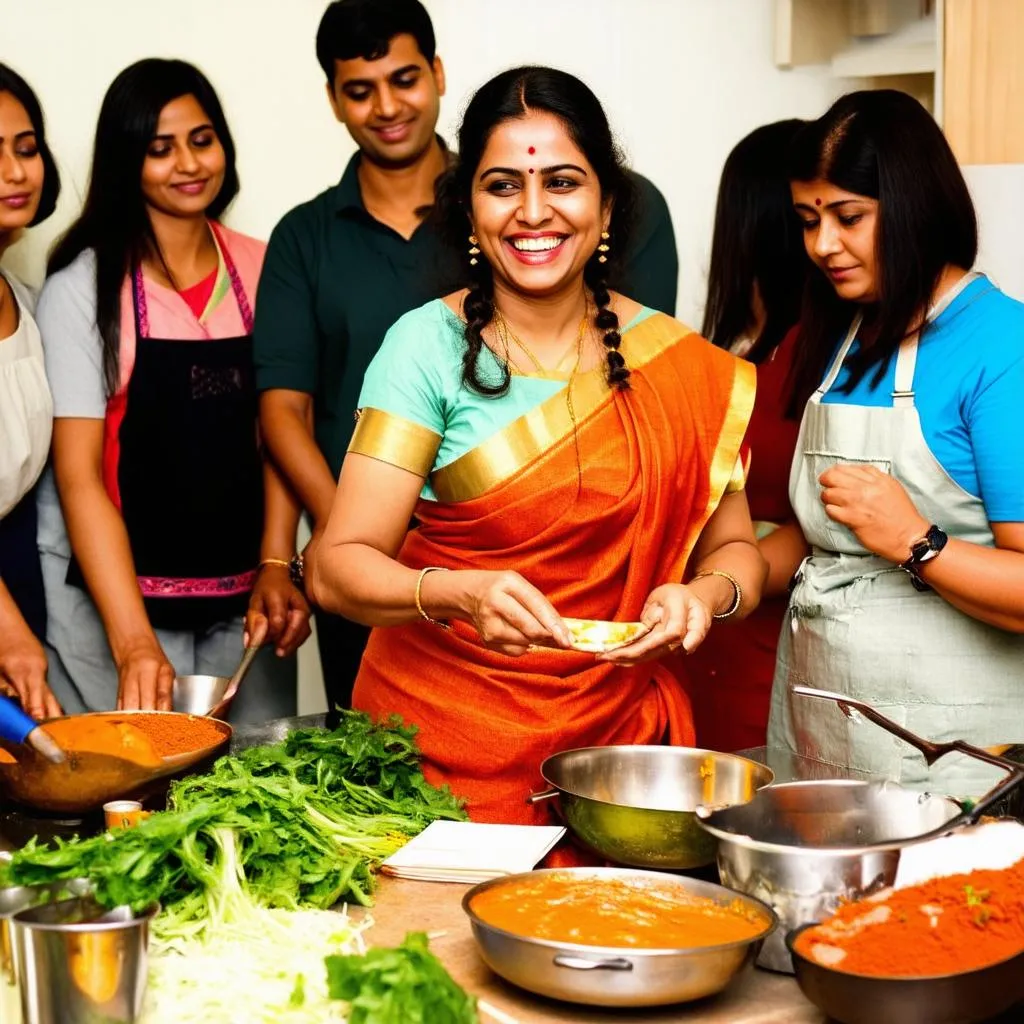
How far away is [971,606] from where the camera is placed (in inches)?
96.3

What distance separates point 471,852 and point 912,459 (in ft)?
3.48

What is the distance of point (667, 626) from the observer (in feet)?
7.12

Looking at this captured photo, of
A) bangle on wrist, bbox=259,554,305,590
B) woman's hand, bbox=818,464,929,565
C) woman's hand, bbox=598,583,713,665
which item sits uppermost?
woman's hand, bbox=818,464,929,565

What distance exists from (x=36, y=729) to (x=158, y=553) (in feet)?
4.83

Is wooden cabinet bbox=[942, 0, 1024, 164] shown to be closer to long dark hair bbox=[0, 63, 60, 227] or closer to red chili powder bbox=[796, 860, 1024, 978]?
long dark hair bbox=[0, 63, 60, 227]

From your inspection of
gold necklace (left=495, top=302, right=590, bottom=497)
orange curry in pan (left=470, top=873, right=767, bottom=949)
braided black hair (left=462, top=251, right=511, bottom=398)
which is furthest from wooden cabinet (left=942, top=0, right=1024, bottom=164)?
orange curry in pan (left=470, top=873, right=767, bottom=949)

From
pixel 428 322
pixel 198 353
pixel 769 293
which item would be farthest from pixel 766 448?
pixel 198 353

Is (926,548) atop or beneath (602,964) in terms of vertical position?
atop

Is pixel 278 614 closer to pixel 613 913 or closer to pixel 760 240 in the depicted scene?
pixel 760 240

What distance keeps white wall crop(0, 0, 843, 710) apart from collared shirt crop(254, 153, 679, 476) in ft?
3.51

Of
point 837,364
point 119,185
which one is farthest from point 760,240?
point 119,185

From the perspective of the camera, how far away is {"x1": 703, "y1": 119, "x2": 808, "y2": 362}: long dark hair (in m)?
3.20

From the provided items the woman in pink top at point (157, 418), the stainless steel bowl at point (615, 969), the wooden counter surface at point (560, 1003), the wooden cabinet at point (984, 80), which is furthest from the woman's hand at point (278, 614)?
the wooden cabinet at point (984, 80)

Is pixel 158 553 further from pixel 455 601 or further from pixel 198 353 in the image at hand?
pixel 455 601
